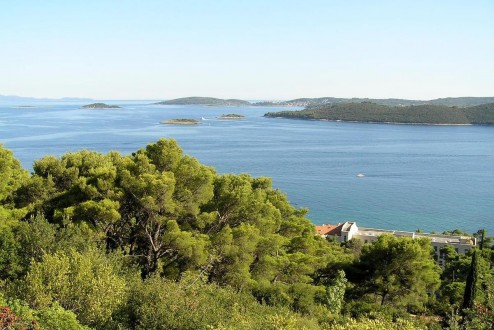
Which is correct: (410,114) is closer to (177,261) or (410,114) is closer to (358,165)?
(358,165)

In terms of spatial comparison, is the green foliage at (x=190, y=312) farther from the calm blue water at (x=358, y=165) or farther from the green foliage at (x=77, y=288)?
Result: the calm blue water at (x=358, y=165)

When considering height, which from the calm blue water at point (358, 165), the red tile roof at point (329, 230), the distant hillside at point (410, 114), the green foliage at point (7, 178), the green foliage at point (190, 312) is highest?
the distant hillside at point (410, 114)

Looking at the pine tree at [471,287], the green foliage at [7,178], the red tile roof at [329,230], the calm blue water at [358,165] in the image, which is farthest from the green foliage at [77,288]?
the calm blue water at [358,165]

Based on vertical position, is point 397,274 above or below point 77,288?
below

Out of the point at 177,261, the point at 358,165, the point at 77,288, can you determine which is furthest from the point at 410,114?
the point at 77,288

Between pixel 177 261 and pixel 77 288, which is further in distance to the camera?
pixel 177 261

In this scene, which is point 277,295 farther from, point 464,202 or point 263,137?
point 263,137

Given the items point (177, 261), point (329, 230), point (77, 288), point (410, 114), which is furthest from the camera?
point (410, 114)
